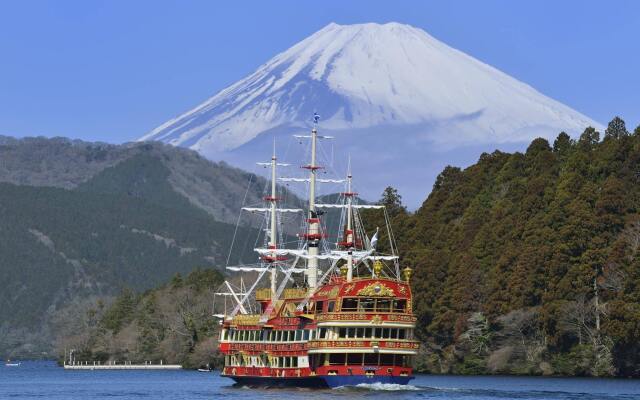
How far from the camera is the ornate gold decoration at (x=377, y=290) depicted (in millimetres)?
89312

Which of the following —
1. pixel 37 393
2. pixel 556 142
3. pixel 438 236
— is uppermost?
pixel 556 142

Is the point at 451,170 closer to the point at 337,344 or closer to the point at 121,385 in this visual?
the point at 121,385

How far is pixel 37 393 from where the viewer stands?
356 ft

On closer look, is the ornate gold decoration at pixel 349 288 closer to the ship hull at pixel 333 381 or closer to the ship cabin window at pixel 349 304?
the ship cabin window at pixel 349 304

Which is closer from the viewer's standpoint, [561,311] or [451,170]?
[561,311]

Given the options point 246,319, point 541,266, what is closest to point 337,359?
point 246,319

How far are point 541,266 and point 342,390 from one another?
91.3 feet

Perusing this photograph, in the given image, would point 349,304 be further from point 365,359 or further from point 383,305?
point 365,359

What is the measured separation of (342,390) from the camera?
88.8 m

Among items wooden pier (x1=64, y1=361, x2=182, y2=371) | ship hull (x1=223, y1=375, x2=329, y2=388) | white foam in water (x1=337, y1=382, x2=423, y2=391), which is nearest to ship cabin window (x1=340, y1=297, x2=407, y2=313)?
white foam in water (x1=337, y1=382, x2=423, y2=391)

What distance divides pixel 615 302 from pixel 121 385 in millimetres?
36097

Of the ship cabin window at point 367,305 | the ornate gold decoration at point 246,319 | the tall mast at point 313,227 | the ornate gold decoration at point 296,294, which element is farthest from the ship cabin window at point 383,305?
the tall mast at point 313,227

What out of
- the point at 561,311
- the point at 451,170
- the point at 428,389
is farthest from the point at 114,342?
the point at 428,389

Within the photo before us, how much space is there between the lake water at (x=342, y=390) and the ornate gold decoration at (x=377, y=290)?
4985 mm
